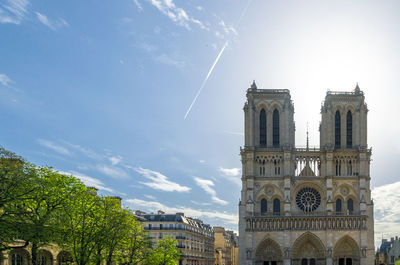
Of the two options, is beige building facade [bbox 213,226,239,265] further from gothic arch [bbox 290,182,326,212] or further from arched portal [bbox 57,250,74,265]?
arched portal [bbox 57,250,74,265]

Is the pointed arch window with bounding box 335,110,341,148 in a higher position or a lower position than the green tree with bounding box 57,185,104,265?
higher

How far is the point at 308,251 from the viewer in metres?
63.9

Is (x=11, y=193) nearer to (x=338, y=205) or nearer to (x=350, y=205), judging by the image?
(x=338, y=205)

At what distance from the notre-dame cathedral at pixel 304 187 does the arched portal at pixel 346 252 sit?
0.13 meters

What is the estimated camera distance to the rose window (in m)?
65.2

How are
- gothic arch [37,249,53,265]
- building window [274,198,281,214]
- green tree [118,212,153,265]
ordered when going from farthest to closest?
building window [274,198,281,214] → green tree [118,212,153,265] → gothic arch [37,249,53,265]

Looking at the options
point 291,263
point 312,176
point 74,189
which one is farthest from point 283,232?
point 74,189

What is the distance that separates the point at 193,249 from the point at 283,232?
22.3m

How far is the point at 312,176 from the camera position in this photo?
216 ft

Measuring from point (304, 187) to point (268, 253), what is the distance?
1016cm

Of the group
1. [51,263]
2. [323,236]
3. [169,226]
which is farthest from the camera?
[169,226]

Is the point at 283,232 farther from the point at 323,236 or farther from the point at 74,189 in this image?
the point at 74,189

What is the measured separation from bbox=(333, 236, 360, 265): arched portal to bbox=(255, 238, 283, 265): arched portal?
24.1 feet

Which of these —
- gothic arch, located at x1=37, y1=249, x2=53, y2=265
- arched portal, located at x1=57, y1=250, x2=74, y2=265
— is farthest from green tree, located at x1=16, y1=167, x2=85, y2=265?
arched portal, located at x1=57, y1=250, x2=74, y2=265
